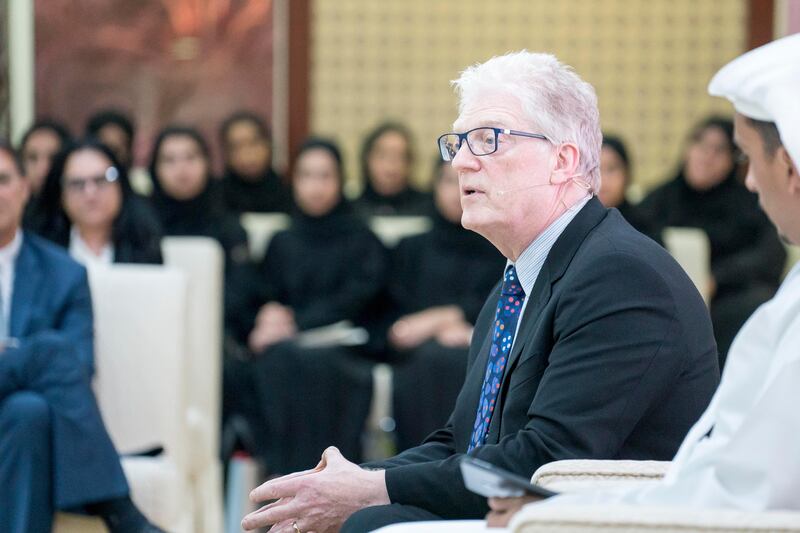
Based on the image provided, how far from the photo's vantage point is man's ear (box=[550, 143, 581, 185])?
2.61m

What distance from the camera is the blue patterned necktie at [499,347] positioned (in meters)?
2.60

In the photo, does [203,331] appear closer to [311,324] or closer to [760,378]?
[311,324]

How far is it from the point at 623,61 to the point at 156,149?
293cm

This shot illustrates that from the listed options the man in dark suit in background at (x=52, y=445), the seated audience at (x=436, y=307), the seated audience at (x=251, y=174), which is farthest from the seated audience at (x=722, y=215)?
the man in dark suit in background at (x=52, y=445)

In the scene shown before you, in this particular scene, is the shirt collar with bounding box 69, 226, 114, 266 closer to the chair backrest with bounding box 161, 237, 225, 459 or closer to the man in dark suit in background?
the chair backrest with bounding box 161, 237, 225, 459

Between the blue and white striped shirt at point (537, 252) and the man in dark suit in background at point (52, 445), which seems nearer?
the blue and white striped shirt at point (537, 252)

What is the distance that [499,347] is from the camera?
2.65 metres

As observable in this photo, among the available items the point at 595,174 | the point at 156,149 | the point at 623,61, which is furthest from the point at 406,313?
the point at 595,174

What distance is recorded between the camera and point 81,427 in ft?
12.4

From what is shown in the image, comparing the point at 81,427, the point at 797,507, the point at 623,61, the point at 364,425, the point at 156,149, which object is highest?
the point at 623,61

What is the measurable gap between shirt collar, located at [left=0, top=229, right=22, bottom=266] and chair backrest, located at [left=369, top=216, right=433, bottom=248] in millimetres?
2223

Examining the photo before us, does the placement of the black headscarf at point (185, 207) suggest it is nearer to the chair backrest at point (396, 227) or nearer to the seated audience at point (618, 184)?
the chair backrest at point (396, 227)

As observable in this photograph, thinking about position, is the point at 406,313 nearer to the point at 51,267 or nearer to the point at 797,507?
the point at 51,267

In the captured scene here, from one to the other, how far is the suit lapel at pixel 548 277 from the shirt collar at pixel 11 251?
2311 mm
